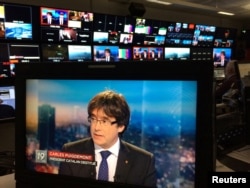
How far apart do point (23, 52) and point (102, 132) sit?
3.55 m

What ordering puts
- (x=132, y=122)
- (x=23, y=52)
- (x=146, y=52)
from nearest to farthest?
(x=132, y=122) < (x=23, y=52) < (x=146, y=52)

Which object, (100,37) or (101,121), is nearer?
(101,121)

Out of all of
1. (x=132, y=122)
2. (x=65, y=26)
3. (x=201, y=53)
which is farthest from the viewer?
(x=201, y=53)

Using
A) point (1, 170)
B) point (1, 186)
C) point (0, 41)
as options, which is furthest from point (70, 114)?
point (0, 41)

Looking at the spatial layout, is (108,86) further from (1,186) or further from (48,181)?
(1,186)

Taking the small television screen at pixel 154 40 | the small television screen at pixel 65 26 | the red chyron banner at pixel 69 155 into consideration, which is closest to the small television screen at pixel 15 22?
the small television screen at pixel 65 26

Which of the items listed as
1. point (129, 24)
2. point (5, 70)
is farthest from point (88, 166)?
point (129, 24)

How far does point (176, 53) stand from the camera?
6.53m

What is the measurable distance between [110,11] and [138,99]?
19.5 ft

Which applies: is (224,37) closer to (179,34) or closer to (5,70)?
(179,34)

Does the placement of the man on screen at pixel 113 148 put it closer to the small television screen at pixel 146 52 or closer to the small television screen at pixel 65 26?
the small television screen at pixel 65 26

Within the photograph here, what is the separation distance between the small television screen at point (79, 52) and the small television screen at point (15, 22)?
670 millimetres

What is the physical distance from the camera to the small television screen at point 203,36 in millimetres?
6906

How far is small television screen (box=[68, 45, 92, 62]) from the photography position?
469cm
